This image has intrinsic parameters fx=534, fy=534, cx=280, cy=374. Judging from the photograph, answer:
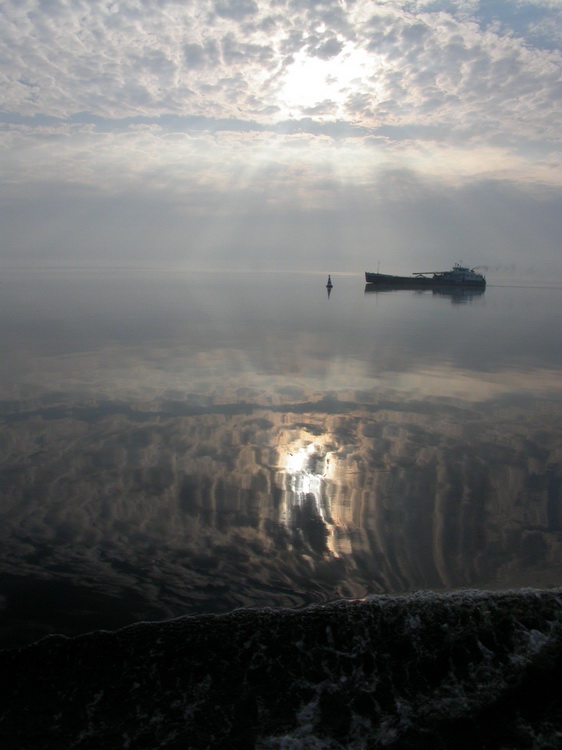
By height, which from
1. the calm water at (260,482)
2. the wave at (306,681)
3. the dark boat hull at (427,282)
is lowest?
the wave at (306,681)

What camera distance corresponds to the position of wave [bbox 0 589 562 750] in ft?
19.8

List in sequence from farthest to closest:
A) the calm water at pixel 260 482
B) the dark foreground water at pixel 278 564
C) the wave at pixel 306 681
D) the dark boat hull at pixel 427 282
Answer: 1. the dark boat hull at pixel 427 282
2. the calm water at pixel 260 482
3. the dark foreground water at pixel 278 564
4. the wave at pixel 306 681

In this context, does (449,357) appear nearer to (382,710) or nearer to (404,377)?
(404,377)

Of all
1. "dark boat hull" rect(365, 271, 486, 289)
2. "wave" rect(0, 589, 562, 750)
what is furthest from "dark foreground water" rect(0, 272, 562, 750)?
"dark boat hull" rect(365, 271, 486, 289)

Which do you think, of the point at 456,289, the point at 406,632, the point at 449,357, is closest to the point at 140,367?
the point at 449,357

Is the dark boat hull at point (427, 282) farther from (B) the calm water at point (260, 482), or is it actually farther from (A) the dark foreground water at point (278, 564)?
(A) the dark foreground water at point (278, 564)

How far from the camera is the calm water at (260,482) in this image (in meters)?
8.69

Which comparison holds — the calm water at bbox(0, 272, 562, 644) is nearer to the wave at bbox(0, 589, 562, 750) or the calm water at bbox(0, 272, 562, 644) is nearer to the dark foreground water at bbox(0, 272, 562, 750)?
the dark foreground water at bbox(0, 272, 562, 750)

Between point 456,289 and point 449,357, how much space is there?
10095 cm

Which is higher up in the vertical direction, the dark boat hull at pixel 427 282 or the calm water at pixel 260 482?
the dark boat hull at pixel 427 282

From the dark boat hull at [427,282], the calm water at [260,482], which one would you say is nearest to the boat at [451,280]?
the dark boat hull at [427,282]

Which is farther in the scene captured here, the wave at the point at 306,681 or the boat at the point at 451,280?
the boat at the point at 451,280

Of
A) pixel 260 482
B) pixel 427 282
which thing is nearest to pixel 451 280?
pixel 427 282

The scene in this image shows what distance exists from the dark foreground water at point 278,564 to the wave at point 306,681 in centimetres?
3
